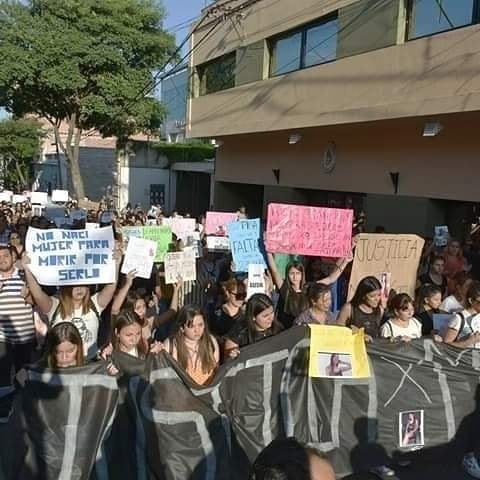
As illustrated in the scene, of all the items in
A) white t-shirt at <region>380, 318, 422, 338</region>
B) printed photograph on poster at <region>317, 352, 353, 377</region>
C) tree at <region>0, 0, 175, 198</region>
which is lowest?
printed photograph on poster at <region>317, 352, 353, 377</region>

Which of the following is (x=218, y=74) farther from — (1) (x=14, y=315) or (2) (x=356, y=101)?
(1) (x=14, y=315)

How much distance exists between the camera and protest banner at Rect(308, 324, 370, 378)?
445 centimetres

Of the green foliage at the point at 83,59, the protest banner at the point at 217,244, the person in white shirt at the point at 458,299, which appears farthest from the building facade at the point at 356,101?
the green foliage at the point at 83,59

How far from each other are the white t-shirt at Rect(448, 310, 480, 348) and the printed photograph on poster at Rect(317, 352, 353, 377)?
1.29 m

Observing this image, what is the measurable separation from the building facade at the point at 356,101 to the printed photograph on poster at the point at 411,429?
20.5ft

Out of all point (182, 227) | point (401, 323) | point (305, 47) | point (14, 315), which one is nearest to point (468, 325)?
point (401, 323)

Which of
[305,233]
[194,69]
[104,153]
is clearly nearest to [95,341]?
[305,233]

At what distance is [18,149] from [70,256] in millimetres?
50687

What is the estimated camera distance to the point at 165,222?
10.4 meters

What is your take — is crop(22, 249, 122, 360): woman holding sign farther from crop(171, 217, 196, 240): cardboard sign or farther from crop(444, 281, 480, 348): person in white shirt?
crop(171, 217, 196, 240): cardboard sign

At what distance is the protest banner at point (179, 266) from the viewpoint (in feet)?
23.3

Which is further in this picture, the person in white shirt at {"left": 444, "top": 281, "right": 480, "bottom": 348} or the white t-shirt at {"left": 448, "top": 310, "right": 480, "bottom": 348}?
the white t-shirt at {"left": 448, "top": 310, "right": 480, "bottom": 348}

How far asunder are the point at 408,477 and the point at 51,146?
59505 millimetres

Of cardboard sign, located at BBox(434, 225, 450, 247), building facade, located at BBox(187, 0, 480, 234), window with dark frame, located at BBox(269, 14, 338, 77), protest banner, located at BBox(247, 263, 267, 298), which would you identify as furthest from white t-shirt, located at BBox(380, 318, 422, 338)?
window with dark frame, located at BBox(269, 14, 338, 77)
